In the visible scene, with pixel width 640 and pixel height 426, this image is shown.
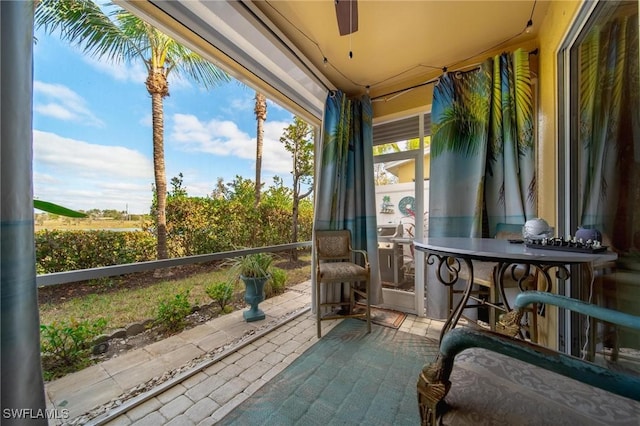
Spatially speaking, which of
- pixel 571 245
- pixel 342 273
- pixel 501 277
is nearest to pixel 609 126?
pixel 571 245

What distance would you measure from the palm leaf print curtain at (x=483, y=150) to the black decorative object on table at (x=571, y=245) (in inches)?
33.0

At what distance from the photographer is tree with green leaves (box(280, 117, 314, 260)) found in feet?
10.7

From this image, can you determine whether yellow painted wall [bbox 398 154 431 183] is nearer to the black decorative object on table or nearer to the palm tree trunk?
the black decorative object on table

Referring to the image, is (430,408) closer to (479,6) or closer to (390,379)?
(390,379)

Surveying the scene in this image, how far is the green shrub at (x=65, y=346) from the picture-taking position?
52.1 inches

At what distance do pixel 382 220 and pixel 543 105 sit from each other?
1615 millimetres

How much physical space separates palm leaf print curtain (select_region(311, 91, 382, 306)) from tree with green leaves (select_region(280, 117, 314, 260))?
86cm

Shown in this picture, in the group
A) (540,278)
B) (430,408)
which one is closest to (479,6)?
(540,278)

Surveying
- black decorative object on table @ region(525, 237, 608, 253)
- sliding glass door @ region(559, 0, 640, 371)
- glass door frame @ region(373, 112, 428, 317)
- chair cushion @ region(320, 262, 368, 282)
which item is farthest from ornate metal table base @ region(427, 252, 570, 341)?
chair cushion @ region(320, 262, 368, 282)

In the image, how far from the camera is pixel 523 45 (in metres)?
1.79

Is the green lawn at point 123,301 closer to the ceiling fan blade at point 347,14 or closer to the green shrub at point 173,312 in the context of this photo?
the green shrub at point 173,312

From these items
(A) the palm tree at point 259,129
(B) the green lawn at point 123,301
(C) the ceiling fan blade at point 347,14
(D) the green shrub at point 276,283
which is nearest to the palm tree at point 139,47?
(B) the green lawn at point 123,301

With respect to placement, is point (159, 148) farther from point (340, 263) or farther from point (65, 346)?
point (340, 263)

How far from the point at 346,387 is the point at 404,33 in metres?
2.64
